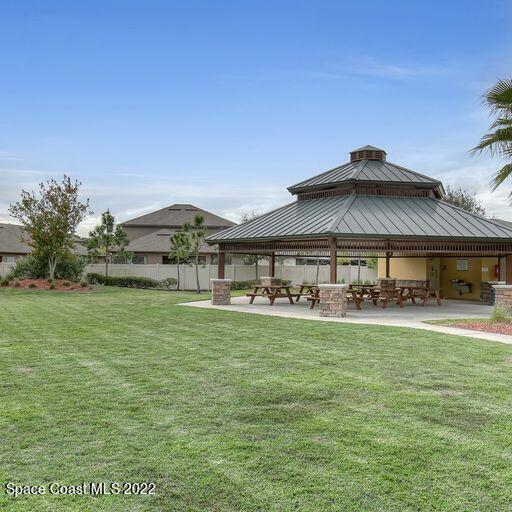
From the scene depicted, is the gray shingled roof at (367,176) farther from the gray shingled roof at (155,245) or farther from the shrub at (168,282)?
the gray shingled roof at (155,245)

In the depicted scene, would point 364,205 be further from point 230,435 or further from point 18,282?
point 18,282

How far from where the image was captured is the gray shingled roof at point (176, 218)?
51.7 metres

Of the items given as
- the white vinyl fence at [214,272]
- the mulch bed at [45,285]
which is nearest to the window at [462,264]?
the white vinyl fence at [214,272]

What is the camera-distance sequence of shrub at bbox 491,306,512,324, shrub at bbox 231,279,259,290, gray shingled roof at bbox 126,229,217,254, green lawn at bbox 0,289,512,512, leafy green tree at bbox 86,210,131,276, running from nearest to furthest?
1. green lawn at bbox 0,289,512,512
2. shrub at bbox 491,306,512,324
3. shrub at bbox 231,279,259,290
4. leafy green tree at bbox 86,210,131,276
5. gray shingled roof at bbox 126,229,217,254

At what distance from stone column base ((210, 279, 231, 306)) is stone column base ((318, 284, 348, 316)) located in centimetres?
512

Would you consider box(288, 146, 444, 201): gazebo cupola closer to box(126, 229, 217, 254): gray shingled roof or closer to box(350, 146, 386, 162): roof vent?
box(350, 146, 386, 162): roof vent

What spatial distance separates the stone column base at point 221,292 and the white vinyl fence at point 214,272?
14.3 meters

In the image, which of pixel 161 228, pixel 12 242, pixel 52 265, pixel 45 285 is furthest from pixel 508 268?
pixel 12 242

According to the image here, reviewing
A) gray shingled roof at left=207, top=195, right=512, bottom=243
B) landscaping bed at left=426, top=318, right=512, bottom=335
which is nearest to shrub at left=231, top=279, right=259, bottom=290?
gray shingled roof at left=207, top=195, right=512, bottom=243

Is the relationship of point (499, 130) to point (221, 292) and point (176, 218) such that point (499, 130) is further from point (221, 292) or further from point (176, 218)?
point (176, 218)

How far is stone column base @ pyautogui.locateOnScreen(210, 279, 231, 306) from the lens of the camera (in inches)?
770

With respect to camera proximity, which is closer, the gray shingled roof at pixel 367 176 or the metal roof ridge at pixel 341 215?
the metal roof ridge at pixel 341 215

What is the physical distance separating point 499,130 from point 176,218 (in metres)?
38.2

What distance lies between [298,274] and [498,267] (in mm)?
16750
